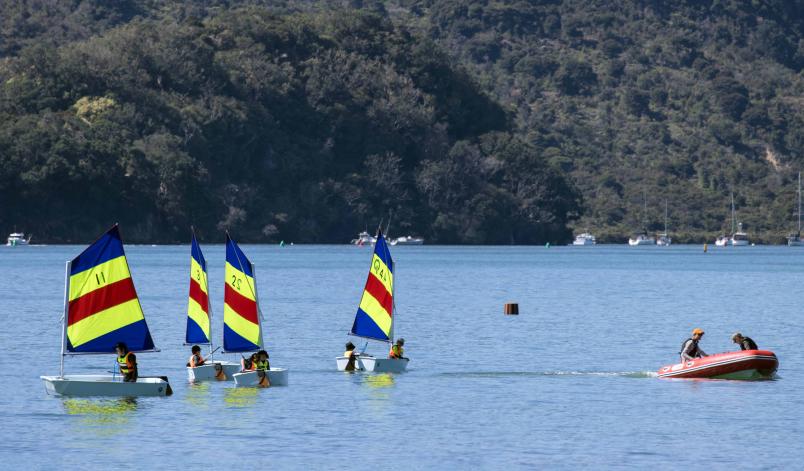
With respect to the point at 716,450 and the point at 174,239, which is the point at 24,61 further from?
the point at 716,450

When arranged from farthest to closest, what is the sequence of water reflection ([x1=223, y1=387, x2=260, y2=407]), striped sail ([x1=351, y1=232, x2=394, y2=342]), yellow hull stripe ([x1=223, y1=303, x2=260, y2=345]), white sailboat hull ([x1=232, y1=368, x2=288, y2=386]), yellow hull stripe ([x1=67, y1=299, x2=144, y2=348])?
striped sail ([x1=351, y1=232, x2=394, y2=342]), yellow hull stripe ([x1=223, y1=303, x2=260, y2=345]), white sailboat hull ([x1=232, y1=368, x2=288, y2=386]), water reflection ([x1=223, y1=387, x2=260, y2=407]), yellow hull stripe ([x1=67, y1=299, x2=144, y2=348])

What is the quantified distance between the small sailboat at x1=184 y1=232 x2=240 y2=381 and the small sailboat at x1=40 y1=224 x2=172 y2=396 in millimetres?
4772

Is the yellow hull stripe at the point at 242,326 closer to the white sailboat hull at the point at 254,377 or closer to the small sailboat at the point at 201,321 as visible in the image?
the small sailboat at the point at 201,321

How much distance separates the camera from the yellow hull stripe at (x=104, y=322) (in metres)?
43.2

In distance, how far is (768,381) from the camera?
52594mm

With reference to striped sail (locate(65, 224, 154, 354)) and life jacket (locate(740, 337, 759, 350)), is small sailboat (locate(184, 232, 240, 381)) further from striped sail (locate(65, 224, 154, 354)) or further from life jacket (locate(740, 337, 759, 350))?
life jacket (locate(740, 337, 759, 350))

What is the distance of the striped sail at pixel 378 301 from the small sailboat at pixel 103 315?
11.9m

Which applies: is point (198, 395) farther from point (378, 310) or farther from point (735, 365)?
point (735, 365)

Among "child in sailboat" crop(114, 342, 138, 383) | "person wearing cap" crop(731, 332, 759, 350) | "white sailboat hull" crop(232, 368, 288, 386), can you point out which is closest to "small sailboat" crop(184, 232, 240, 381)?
"white sailboat hull" crop(232, 368, 288, 386)

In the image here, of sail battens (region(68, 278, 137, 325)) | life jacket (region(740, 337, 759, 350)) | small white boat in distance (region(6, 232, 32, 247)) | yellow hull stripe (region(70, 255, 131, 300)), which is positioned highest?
small white boat in distance (region(6, 232, 32, 247))

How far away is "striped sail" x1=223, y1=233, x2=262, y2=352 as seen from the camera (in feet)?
162

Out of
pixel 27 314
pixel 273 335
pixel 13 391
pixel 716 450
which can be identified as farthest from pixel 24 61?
pixel 716 450

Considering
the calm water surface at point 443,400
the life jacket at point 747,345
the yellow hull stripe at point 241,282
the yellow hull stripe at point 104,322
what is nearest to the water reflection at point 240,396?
the calm water surface at point 443,400

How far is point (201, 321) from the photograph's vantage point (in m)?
52.2
